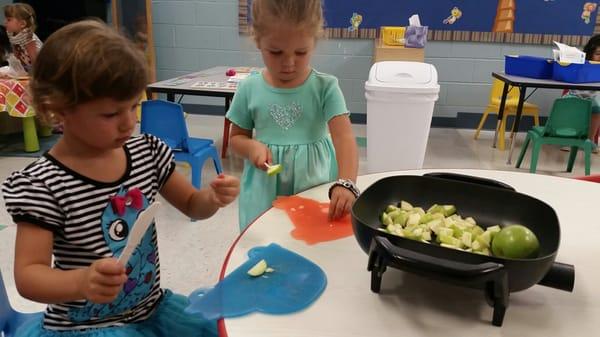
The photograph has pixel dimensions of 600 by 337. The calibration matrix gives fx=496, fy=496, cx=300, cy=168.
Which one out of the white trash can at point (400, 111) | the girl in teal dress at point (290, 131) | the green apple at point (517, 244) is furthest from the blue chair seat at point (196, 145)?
the green apple at point (517, 244)

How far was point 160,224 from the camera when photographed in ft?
7.73

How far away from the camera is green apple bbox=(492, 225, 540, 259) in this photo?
2.02 feet

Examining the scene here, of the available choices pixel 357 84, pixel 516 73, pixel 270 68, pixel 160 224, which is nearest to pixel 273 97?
pixel 270 68

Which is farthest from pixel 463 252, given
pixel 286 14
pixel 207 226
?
pixel 207 226

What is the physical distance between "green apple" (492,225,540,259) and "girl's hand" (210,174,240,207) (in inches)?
16.6

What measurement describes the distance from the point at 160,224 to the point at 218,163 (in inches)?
23.3

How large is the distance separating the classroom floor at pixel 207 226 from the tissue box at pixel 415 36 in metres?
0.80

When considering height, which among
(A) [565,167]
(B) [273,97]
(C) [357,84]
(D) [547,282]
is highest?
(B) [273,97]

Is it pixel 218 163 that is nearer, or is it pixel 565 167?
pixel 218 163

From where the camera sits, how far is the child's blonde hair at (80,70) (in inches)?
26.3

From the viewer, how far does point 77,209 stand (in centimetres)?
73

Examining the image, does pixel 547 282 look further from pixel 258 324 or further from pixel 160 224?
pixel 160 224

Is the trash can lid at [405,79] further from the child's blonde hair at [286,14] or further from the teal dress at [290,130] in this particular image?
the child's blonde hair at [286,14]

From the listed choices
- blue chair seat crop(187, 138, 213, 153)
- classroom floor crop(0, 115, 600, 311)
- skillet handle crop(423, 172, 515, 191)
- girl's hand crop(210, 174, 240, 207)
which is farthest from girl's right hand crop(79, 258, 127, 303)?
blue chair seat crop(187, 138, 213, 153)
